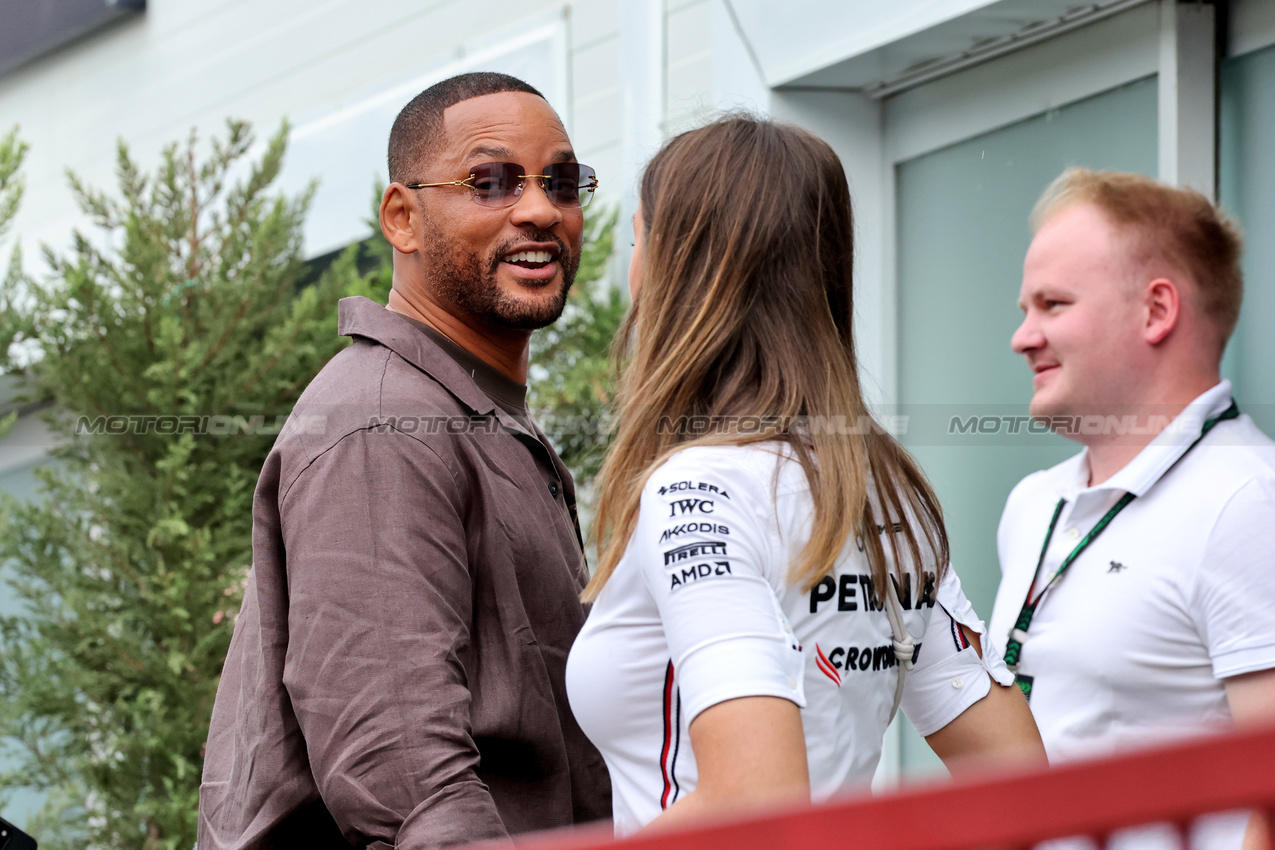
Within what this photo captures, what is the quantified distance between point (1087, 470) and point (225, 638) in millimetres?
3507

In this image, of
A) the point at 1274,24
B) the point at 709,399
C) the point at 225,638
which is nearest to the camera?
the point at 709,399

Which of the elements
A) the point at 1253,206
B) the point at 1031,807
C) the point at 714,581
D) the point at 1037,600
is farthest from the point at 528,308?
the point at 1253,206

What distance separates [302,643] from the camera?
7.22 ft

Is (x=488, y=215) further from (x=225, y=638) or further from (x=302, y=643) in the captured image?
(x=225, y=638)

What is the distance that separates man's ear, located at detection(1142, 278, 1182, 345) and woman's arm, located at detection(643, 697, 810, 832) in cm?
177

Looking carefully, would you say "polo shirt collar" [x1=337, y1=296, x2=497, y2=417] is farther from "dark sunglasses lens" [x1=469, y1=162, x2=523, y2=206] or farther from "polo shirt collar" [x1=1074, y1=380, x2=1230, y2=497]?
"polo shirt collar" [x1=1074, y1=380, x2=1230, y2=497]

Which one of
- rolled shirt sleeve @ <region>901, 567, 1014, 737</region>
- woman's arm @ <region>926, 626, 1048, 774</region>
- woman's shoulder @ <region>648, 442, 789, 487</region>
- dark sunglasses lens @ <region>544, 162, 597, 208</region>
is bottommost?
woman's arm @ <region>926, 626, 1048, 774</region>

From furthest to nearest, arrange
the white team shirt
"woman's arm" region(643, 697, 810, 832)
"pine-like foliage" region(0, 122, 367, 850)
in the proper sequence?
"pine-like foliage" region(0, 122, 367, 850) → the white team shirt → "woman's arm" region(643, 697, 810, 832)

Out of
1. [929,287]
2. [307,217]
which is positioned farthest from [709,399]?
[307,217]

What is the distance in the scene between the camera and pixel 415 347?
2.54 meters

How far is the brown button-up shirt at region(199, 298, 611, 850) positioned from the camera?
6.95 ft

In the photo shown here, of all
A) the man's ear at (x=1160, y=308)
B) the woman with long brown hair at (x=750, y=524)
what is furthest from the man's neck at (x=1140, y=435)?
the woman with long brown hair at (x=750, y=524)

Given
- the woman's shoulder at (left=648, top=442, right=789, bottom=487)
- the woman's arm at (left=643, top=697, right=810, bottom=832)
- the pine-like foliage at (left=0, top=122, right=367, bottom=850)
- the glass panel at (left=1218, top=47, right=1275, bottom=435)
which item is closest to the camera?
the woman's arm at (left=643, top=697, right=810, bottom=832)

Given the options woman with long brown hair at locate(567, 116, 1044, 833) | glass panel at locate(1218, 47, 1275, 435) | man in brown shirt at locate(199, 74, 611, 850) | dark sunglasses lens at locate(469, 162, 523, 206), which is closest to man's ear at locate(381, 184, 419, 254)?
man in brown shirt at locate(199, 74, 611, 850)
